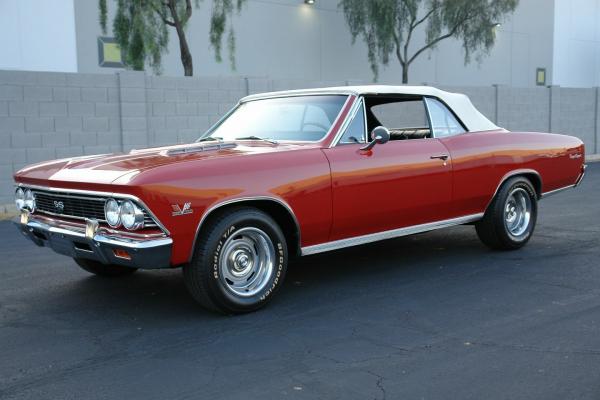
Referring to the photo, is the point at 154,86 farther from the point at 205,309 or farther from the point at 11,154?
the point at 205,309

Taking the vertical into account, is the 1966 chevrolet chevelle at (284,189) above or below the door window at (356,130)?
below

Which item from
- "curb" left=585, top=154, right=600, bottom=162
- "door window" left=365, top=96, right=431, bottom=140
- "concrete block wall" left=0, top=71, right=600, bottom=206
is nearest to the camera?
"door window" left=365, top=96, right=431, bottom=140

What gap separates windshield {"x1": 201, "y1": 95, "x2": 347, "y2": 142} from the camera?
5.67m

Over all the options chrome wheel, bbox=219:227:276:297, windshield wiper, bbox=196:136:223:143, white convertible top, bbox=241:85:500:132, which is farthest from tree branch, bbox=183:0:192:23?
chrome wheel, bbox=219:227:276:297

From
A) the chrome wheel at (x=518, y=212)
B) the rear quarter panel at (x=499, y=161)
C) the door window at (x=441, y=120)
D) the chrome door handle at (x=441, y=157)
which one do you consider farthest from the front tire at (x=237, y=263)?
the chrome wheel at (x=518, y=212)

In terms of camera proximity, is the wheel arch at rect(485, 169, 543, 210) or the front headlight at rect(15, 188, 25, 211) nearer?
the front headlight at rect(15, 188, 25, 211)

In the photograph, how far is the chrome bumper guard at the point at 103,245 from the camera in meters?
4.36

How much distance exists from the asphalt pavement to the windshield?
1254 millimetres

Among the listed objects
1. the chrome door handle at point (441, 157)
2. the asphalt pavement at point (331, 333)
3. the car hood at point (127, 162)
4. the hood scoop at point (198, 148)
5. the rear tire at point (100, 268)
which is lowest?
the asphalt pavement at point (331, 333)

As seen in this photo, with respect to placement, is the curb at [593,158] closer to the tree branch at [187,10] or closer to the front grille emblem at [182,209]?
the tree branch at [187,10]

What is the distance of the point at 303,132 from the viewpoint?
5.67 m

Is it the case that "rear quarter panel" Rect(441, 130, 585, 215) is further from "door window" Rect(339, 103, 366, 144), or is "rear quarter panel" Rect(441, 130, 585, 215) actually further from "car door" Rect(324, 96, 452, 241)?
"door window" Rect(339, 103, 366, 144)

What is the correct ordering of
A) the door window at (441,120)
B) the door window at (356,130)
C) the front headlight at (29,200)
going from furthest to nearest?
1. the door window at (441,120)
2. the door window at (356,130)
3. the front headlight at (29,200)

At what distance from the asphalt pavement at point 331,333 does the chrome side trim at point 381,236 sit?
37 cm
